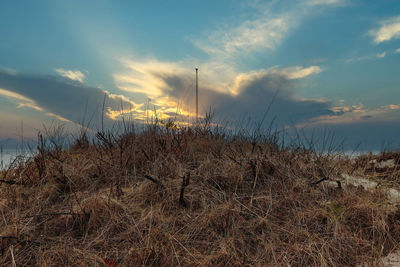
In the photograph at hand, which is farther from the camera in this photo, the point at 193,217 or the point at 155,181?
the point at 155,181

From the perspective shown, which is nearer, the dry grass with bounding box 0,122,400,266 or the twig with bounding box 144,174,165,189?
the dry grass with bounding box 0,122,400,266

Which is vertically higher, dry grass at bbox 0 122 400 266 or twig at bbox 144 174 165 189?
twig at bbox 144 174 165 189

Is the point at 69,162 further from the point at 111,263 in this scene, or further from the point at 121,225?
the point at 111,263

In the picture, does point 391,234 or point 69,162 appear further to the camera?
point 69,162

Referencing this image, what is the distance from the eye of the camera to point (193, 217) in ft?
11.1

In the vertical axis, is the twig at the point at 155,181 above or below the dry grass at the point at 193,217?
above

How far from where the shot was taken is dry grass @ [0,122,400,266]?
9.14 ft

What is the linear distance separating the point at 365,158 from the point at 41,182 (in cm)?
874

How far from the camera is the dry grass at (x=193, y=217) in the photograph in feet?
9.14

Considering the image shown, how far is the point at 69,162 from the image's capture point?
5652 mm

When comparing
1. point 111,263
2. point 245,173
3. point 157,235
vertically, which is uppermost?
point 245,173

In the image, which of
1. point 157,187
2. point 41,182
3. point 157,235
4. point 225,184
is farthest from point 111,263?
point 41,182

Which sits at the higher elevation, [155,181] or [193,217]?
[155,181]

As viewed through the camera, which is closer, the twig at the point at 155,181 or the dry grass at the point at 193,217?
the dry grass at the point at 193,217
